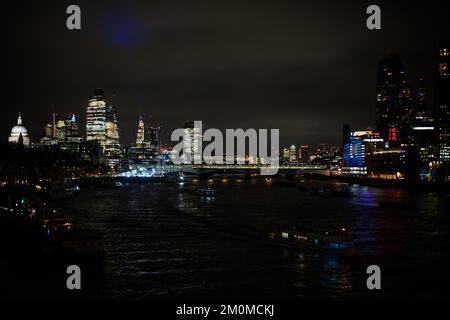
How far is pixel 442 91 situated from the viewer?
157m

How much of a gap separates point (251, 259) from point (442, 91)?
5845 inches

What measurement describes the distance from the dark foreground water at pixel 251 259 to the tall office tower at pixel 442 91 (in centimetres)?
11198

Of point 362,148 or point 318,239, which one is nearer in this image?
point 318,239

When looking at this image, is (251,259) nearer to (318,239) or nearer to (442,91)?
(318,239)

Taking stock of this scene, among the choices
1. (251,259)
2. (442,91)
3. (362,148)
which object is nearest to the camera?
(251,259)

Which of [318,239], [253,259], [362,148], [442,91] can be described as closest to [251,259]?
[253,259]

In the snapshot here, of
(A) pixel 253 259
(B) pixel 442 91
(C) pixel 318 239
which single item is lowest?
(A) pixel 253 259

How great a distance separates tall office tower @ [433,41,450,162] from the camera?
5832 inches

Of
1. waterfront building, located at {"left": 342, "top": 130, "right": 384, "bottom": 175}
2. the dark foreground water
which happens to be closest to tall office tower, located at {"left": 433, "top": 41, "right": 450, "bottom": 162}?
waterfront building, located at {"left": 342, "top": 130, "right": 384, "bottom": 175}

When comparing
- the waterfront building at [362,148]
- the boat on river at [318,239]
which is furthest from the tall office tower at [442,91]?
the boat on river at [318,239]

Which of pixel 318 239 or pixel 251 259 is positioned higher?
pixel 318 239

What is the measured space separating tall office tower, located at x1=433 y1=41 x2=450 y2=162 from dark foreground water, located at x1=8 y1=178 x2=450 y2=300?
367 feet

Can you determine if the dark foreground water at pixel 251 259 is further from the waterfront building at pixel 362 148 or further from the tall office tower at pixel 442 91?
the waterfront building at pixel 362 148

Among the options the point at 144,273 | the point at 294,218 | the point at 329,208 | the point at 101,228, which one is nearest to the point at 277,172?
the point at 329,208
